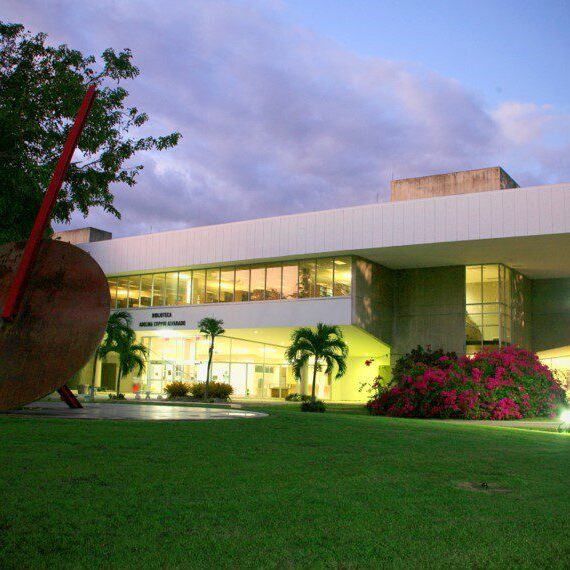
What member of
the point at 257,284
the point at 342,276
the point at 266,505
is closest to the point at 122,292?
the point at 257,284

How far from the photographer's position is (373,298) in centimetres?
3534

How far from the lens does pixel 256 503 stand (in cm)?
480

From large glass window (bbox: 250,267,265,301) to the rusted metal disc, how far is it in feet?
83.3

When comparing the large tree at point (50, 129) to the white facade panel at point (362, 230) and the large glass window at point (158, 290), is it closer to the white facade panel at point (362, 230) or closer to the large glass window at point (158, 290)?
the white facade panel at point (362, 230)

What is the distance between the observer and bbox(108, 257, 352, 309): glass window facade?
3488 cm

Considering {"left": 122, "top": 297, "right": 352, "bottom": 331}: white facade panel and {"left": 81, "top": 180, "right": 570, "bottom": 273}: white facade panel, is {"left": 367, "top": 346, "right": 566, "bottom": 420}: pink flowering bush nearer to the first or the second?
{"left": 81, "top": 180, "right": 570, "bottom": 273}: white facade panel

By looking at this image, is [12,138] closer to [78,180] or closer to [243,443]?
[78,180]

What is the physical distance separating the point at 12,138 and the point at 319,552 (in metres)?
13.1

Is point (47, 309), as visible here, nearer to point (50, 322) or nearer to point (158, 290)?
point (50, 322)

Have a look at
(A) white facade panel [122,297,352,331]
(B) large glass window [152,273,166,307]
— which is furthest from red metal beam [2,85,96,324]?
(B) large glass window [152,273,166,307]

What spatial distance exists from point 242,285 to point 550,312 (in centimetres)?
1799

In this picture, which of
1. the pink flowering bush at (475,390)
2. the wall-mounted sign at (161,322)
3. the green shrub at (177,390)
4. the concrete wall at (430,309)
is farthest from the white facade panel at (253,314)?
the pink flowering bush at (475,390)

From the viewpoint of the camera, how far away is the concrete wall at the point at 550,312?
3894 centimetres

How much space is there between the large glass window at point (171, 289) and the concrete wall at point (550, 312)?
21385 millimetres
